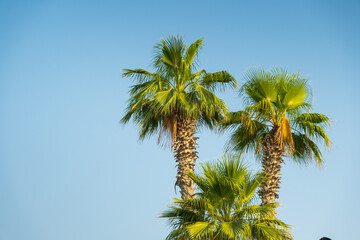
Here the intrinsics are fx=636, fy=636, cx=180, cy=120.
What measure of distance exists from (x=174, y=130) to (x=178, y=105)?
3.15 feet

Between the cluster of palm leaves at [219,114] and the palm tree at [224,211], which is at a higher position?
the cluster of palm leaves at [219,114]

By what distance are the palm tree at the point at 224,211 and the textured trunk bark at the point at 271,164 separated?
2.68 m

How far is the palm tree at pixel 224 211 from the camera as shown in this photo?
1855 centimetres

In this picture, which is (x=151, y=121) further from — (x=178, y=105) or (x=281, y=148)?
(x=281, y=148)

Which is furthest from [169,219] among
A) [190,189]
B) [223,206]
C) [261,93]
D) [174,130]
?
[261,93]

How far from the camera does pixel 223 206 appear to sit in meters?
19.4

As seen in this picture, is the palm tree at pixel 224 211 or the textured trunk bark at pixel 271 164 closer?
the palm tree at pixel 224 211

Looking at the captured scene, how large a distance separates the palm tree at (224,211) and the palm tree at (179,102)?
2.93 meters

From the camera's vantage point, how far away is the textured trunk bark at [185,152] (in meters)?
22.9

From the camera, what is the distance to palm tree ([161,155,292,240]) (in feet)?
60.8

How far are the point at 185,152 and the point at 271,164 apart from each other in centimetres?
319

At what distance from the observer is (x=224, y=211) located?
1938 centimetres

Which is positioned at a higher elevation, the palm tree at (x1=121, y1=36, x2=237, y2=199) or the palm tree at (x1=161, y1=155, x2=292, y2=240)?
the palm tree at (x1=121, y1=36, x2=237, y2=199)

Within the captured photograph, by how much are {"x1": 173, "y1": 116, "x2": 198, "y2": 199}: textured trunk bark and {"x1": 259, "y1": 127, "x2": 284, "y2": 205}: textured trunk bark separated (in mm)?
2576
